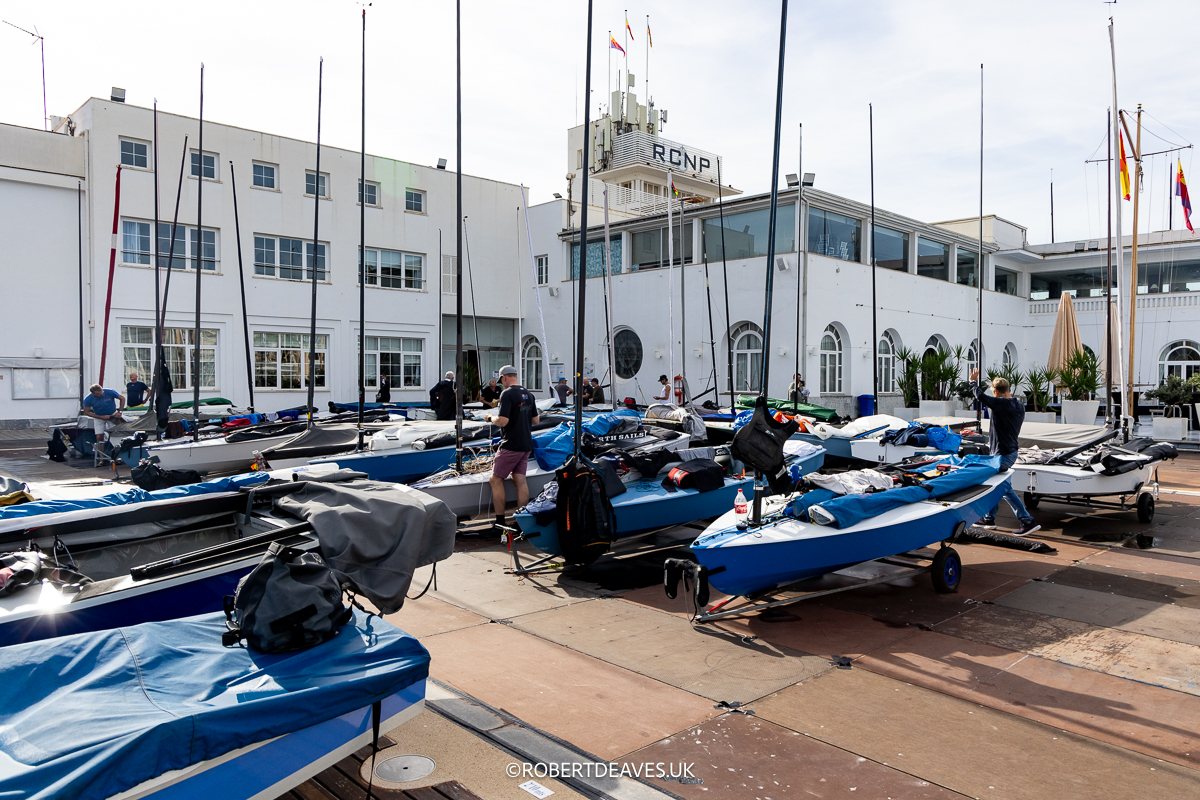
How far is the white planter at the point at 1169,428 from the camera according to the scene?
697 inches

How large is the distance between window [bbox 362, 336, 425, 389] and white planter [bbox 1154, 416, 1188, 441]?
22.0 meters

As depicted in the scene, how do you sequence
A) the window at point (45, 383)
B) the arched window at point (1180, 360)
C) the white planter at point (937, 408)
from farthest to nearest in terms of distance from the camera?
1. the arched window at point (1180, 360)
2. the window at point (45, 383)
3. the white planter at point (937, 408)

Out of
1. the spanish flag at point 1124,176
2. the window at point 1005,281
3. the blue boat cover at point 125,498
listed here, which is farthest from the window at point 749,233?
the blue boat cover at point 125,498

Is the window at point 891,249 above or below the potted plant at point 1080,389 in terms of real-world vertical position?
above

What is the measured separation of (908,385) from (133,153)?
23.1 m

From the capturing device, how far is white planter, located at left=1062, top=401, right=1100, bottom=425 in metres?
17.7

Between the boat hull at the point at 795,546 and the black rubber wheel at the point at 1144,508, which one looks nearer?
the boat hull at the point at 795,546

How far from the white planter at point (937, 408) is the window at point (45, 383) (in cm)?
2374

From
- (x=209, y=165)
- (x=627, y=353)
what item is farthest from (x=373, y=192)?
(x=627, y=353)

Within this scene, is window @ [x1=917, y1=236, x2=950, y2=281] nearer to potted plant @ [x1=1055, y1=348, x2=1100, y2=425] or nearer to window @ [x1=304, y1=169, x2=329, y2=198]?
potted plant @ [x1=1055, y1=348, x2=1100, y2=425]

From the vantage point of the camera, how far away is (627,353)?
79.8 feet

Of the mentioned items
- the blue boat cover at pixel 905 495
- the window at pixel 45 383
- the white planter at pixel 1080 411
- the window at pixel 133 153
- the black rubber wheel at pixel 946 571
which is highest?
the window at pixel 133 153

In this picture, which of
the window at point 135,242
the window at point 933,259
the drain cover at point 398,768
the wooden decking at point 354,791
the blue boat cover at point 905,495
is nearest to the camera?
the wooden decking at point 354,791

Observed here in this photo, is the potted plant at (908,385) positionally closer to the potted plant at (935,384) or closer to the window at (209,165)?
the potted plant at (935,384)
